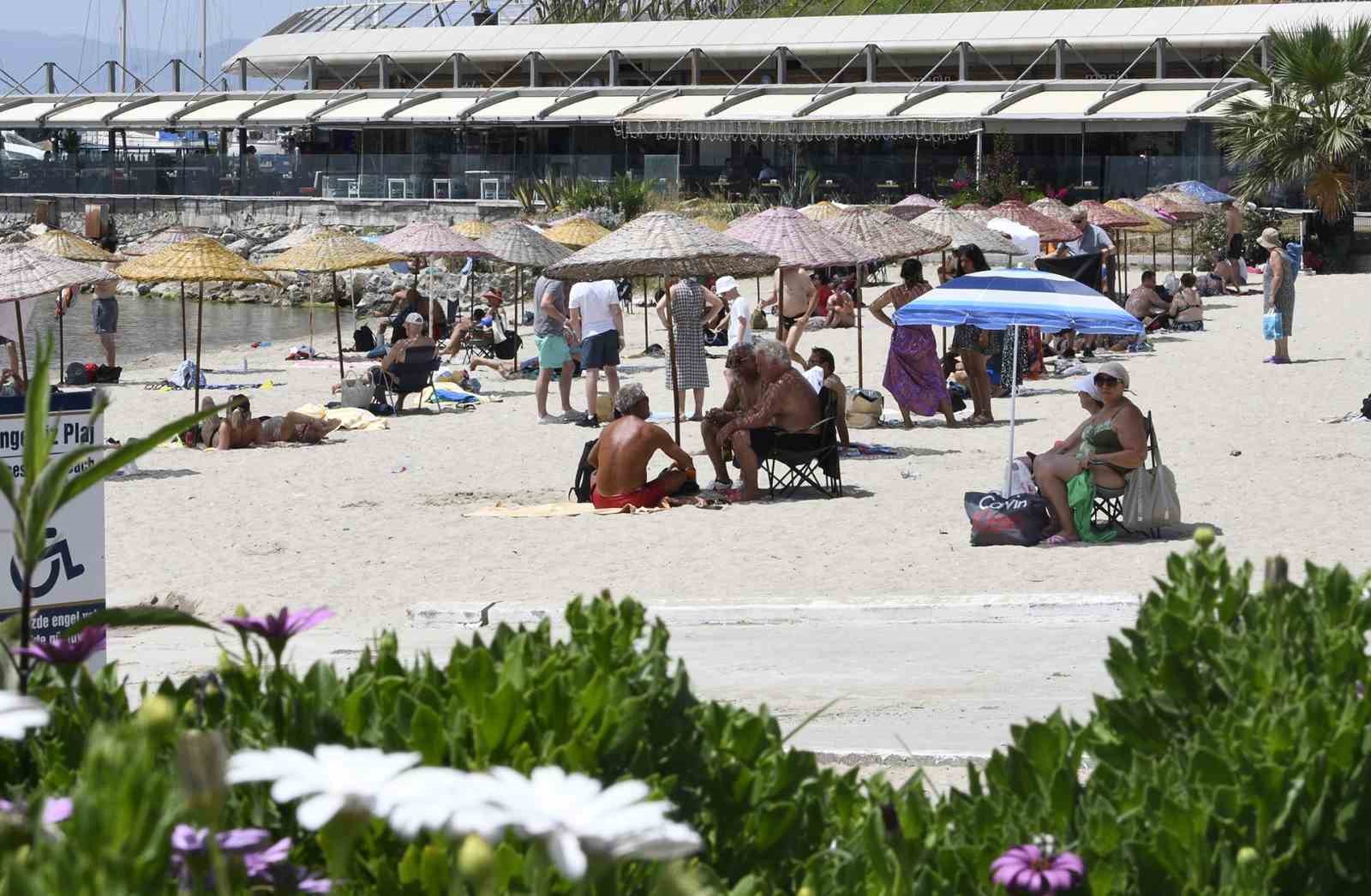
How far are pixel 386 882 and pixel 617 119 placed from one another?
4454 cm

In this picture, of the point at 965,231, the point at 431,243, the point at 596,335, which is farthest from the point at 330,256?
the point at 965,231

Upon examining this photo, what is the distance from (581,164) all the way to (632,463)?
32.4 meters

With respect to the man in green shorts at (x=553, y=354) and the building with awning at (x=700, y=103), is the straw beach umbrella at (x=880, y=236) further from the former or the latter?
the building with awning at (x=700, y=103)

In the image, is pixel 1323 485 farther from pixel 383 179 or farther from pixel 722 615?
pixel 383 179

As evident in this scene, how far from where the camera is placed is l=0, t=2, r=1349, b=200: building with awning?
40.0 m

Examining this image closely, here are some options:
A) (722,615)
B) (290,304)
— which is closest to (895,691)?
(722,615)

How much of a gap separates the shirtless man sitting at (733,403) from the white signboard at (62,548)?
19.2 feet

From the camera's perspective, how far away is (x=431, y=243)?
70.8 ft

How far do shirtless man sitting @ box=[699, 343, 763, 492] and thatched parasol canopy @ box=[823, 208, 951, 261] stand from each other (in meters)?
4.93


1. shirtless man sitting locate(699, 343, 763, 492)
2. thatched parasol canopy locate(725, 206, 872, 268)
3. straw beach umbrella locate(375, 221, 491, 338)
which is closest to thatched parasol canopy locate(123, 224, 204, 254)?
straw beach umbrella locate(375, 221, 491, 338)

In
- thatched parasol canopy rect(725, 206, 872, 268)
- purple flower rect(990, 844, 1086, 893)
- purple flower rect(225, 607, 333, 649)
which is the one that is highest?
thatched parasol canopy rect(725, 206, 872, 268)

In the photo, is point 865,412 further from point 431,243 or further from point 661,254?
point 431,243

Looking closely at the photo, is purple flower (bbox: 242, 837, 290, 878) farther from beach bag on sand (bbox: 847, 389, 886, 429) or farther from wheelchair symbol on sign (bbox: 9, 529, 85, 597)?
beach bag on sand (bbox: 847, 389, 886, 429)

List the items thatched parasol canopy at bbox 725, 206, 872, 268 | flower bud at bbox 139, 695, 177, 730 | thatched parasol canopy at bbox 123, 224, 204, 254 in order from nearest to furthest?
1. flower bud at bbox 139, 695, 177, 730
2. thatched parasol canopy at bbox 725, 206, 872, 268
3. thatched parasol canopy at bbox 123, 224, 204, 254
